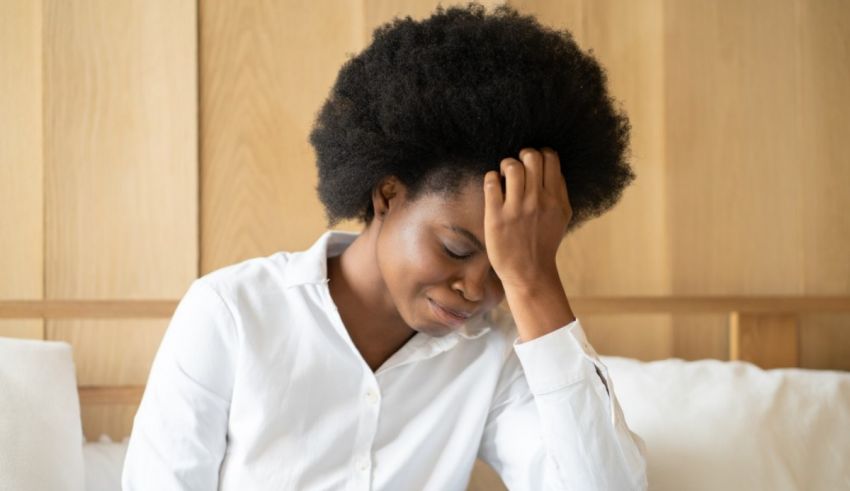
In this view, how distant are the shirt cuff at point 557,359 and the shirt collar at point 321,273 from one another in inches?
5.4

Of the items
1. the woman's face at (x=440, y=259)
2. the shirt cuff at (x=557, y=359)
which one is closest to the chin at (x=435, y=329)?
the woman's face at (x=440, y=259)

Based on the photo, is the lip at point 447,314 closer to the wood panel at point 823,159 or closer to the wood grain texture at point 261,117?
the wood grain texture at point 261,117

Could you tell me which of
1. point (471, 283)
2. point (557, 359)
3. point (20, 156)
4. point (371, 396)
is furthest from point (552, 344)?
point (20, 156)

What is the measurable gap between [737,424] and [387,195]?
729 millimetres

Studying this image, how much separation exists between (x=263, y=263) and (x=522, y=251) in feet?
1.28

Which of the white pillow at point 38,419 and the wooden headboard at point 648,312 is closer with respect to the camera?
the white pillow at point 38,419

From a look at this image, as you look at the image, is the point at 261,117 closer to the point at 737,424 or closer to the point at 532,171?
the point at 532,171

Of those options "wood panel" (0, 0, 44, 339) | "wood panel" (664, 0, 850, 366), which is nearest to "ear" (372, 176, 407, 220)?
"wood panel" (0, 0, 44, 339)

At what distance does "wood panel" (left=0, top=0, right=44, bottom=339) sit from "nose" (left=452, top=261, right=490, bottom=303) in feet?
3.05

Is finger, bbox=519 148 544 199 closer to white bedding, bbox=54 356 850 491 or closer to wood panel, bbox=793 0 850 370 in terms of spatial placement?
white bedding, bbox=54 356 850 491

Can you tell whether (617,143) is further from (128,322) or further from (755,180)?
(128,322)

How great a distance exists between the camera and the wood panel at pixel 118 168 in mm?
1576

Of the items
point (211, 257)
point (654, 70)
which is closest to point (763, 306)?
point (654, 70)

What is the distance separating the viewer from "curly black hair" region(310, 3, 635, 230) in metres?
1.01
